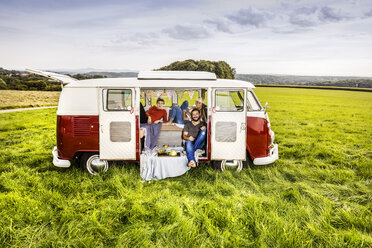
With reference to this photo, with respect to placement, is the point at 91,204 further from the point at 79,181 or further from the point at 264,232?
the point at 264,232

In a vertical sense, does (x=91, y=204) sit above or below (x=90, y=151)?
below

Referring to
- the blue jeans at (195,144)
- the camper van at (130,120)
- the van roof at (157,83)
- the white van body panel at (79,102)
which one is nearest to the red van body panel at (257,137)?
the camper van at (130,120)

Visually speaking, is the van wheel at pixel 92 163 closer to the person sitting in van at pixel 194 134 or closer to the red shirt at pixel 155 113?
the person sitting in van at pixel 194 134

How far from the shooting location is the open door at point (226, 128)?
5441 millimetres

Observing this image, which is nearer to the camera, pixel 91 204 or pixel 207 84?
pixel 91 204

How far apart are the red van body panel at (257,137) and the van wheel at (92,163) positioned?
133 inches

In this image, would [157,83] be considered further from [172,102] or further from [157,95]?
[172,102]

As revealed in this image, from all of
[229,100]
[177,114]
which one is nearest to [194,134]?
[229,100]

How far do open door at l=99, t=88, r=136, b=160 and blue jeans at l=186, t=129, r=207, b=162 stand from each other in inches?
48.4

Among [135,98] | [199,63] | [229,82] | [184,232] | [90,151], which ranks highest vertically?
[199,63]

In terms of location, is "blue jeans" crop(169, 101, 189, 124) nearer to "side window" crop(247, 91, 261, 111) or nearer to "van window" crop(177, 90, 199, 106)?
"van window" crop(177, 90, 199, 106)

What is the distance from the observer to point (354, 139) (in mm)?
10039

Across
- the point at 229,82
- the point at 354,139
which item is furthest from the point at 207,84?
the point at 354,139

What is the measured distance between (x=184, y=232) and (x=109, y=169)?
2.74 m
